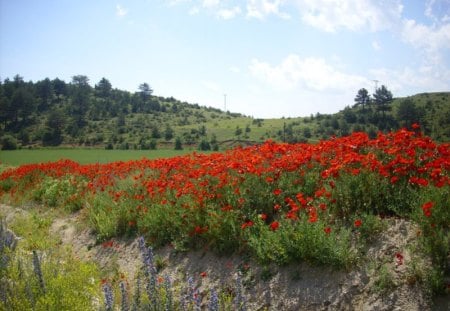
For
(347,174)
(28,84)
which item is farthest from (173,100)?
(347,174)

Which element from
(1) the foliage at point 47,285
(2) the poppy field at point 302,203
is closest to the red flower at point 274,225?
(2) the poppy field at point 302,203

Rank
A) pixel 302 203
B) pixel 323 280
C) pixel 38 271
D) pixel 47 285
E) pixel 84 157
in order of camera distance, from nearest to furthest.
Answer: pixel 323 280 → pixel 38 271 → pixel 47 285 → pixel 302 203 → pixel 84 157

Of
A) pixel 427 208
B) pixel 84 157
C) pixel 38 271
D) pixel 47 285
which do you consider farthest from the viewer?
pixel 84 157

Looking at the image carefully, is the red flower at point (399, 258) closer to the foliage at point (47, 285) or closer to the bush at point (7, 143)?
the foliage at point (47, 285)

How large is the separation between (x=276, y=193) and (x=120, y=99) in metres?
131

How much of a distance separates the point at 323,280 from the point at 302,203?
1270 millimetres

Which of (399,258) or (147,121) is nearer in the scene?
(399,258)

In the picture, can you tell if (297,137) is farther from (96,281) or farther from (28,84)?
(28,84)

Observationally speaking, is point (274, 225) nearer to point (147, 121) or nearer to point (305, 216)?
point (305, 216)

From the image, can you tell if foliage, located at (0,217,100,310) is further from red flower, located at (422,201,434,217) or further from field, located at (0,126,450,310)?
red flower, located at (422,201,434,217)

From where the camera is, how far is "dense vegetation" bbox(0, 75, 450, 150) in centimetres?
7244

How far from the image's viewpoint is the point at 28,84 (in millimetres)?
114688

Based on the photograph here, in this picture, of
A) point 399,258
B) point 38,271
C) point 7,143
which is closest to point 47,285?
point 38,271

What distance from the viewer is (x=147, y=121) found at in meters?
103
